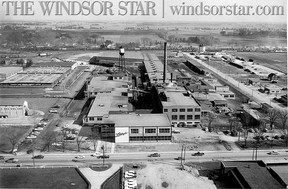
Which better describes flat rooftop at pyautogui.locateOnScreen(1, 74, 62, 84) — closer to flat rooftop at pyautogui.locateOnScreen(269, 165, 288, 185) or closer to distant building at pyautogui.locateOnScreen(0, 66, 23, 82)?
distant building at pyautogui.locateOnScreen(0, 66, 23, 82)

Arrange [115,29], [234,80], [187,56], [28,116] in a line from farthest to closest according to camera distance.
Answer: [115,29], [187,56], [234,80], [28,116]

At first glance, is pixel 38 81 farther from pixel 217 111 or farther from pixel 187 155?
pixel 187 155

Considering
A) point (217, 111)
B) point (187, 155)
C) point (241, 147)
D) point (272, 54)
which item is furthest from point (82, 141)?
point (272, 54)

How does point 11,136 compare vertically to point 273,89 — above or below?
below

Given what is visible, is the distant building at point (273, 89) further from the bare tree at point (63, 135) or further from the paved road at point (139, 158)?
the bare tree at point (63, 135)

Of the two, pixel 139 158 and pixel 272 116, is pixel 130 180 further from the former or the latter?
pixel 272 116

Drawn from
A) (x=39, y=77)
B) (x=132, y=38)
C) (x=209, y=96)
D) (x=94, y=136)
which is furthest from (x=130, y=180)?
(x=132, y=38)

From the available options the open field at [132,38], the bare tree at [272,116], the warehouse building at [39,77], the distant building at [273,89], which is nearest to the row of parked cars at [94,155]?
the bare tree at [272,116]
